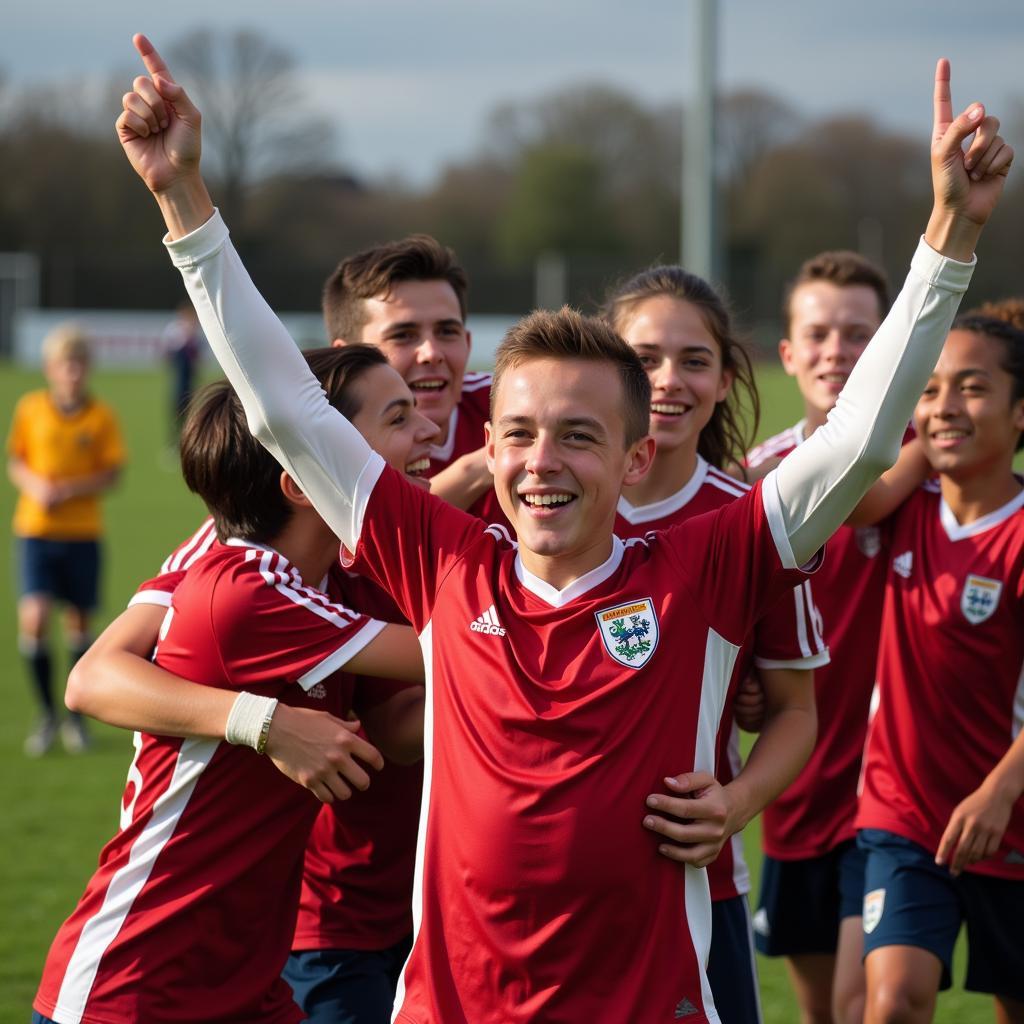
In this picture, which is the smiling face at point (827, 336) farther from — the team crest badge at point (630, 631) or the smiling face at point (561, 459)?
the team crest badge at point (630, 631)

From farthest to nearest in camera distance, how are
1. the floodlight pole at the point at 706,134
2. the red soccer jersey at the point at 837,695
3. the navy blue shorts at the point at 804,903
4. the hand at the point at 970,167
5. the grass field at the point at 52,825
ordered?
the floodlight pole at the point at 706,134 < the grass field at the point at 52,825 < the navy blue shorts at the point at 804,903 < the red soccer jersey at the point at 837,695 < the hand at the point at 970,167

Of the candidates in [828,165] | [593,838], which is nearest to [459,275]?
[593,838]

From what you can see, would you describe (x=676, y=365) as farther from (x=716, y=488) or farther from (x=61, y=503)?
(x=61, y=503)

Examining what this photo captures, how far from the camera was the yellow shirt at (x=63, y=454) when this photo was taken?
8.95m

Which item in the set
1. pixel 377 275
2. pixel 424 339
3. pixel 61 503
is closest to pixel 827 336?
pixel 424 339

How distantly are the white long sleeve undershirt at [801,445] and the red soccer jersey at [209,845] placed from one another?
11.5 inches

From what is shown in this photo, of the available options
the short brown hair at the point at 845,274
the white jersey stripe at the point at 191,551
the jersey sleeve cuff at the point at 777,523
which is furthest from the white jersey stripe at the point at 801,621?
the short brown hair at the point at 845,274

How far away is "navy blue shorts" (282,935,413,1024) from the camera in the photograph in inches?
130

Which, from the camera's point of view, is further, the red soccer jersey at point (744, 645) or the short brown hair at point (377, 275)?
the short brown hair at point (377, 275)

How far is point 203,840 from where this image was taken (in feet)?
9.39

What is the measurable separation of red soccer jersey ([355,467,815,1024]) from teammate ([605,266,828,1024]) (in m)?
0.44

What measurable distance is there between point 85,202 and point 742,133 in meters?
29.4

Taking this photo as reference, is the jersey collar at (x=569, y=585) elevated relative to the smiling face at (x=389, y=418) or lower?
lower

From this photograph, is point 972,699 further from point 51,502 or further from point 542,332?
point 51,502
